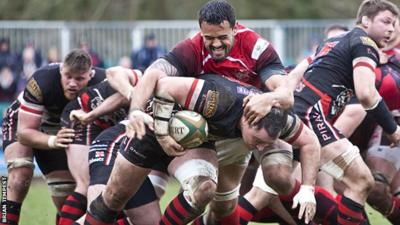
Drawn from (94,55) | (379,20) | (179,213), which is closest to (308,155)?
(179,213)

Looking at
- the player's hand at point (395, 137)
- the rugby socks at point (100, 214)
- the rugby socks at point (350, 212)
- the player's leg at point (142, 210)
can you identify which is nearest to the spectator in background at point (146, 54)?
the player's leg at point (142, 210)

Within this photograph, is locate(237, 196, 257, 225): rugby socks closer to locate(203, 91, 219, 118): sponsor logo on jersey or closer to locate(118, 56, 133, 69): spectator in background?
locate(203, 91, 219, 118): sponsor logo on jersey

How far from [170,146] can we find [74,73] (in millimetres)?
2051

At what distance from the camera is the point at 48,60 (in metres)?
18.1

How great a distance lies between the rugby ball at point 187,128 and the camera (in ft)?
21.7

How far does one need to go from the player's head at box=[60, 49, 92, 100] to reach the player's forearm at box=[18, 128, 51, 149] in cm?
39

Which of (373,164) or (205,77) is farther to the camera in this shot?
(373,164)

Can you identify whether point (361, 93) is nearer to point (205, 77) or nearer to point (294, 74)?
point (294, 74)

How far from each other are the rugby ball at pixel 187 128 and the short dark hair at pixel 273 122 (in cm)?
37

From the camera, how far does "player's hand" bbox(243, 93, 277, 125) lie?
659cm

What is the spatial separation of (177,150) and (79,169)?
1.63 m

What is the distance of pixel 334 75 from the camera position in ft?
25.7

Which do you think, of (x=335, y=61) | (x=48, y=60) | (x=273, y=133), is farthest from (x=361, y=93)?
(x=48, y=60)

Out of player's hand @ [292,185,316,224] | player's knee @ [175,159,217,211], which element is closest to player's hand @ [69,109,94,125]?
player's knee @ [175,159,217,211]
